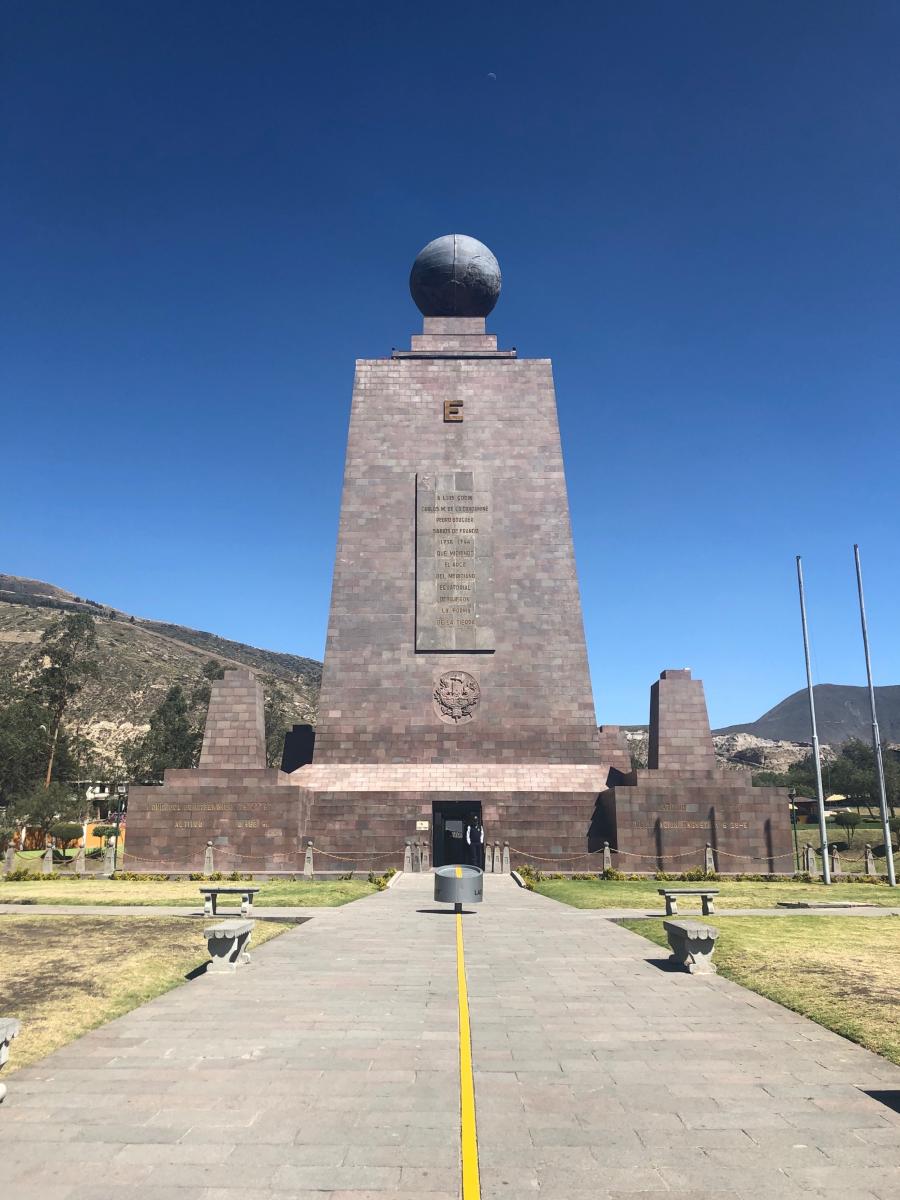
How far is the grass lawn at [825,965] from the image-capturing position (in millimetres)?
8031

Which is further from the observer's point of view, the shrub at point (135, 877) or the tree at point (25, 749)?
the tree at point (25, 749)

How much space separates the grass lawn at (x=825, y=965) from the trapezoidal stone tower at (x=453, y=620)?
567 inches

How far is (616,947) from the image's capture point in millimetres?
12711

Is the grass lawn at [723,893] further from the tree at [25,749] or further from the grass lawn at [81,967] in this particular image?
the tree at [25,749]

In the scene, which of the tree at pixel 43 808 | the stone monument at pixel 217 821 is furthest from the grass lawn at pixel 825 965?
the tree at pixel 43 808

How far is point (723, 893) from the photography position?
21281 mm

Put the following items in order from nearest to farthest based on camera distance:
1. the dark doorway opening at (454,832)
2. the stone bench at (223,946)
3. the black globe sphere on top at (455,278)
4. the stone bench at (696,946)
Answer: the stone bench at (223,946) → the stone bench at (696,946) → the dark doorway opening at (454,832) → the black globe sphere on top at (455,278)

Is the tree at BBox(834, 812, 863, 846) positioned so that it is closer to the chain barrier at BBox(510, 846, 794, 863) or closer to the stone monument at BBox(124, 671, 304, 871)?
the chain barrier at BBox(510, 846, 794, 863)

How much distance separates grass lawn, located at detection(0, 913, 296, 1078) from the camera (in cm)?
780

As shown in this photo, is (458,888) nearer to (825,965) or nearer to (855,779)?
(825,965)

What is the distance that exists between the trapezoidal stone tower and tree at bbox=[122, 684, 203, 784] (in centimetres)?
3681

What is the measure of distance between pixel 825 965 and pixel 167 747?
60973mm

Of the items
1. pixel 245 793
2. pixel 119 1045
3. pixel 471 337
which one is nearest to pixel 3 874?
pixel 245 793

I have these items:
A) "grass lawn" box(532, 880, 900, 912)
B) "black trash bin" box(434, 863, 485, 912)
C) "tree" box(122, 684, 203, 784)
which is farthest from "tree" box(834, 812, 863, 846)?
"tree" box(122, 684, 203, 784)
